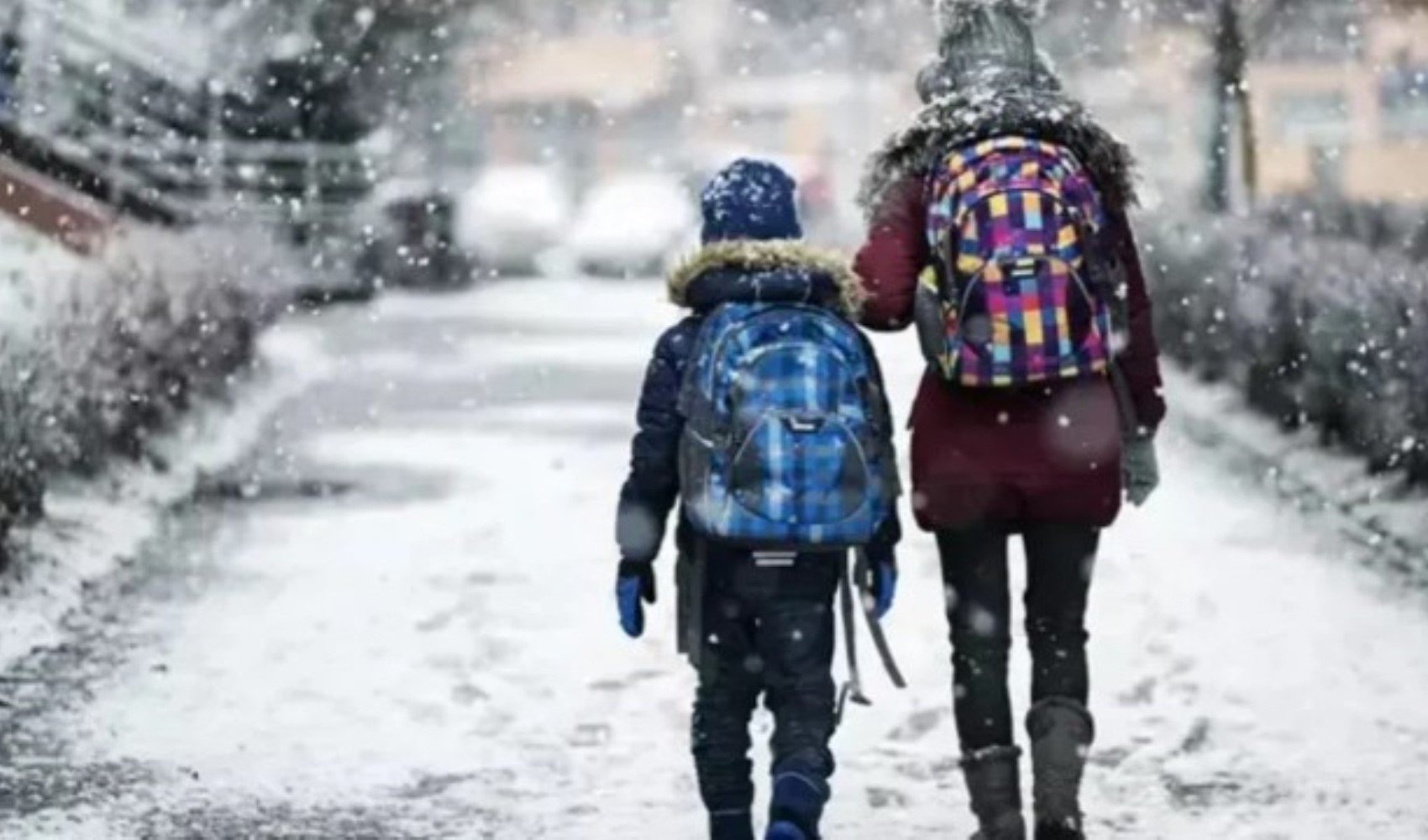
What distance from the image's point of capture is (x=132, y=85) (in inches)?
1025

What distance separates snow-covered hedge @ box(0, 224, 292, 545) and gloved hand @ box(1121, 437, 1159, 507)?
4.96 metres

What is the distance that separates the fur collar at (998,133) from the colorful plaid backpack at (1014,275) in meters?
0.06

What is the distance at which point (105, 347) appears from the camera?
1250cm

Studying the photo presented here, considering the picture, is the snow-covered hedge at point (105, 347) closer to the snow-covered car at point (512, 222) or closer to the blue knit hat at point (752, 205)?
the blue knit hat at point (752, 205)

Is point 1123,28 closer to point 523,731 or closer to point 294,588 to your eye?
point 294,588

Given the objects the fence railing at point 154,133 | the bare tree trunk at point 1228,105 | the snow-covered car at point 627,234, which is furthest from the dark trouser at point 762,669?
the snow-covered car at point 627,234

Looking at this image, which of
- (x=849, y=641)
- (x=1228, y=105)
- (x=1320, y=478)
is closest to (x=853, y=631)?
(x=849, y=641)

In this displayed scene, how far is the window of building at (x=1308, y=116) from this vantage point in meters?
65.7

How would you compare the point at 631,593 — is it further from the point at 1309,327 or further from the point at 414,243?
the point at 414,243

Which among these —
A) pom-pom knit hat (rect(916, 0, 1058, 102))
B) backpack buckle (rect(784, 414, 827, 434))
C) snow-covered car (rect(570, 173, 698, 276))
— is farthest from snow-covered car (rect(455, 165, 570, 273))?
backpack buckle (rect(784, 414, 827, 434))

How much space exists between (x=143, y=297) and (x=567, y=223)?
28436 mm

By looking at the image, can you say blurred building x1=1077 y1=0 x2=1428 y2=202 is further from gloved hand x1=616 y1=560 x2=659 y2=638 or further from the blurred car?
gloved hand x1=616 y1=560 x2=659 y2=638

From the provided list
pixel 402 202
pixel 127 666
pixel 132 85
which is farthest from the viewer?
pixel 402 202

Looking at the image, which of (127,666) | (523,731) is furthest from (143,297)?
(523,731)
